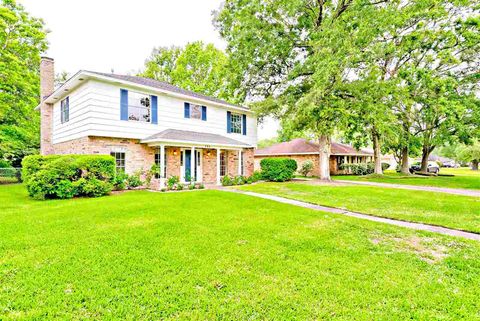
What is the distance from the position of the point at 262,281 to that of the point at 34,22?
2370cm

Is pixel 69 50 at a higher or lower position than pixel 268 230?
higher

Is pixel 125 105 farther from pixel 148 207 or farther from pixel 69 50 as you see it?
pixel 69 50

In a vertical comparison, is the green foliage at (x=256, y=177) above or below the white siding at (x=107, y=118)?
below

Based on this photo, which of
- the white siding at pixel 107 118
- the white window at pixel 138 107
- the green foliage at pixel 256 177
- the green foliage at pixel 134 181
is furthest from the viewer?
the green foliage at pixel 256 177

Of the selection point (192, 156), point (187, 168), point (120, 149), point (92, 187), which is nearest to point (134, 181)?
point (120, 149)

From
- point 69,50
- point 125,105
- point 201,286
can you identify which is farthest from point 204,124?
point 69,50

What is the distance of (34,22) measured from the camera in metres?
17.5

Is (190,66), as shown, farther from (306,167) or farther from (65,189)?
(65,189)

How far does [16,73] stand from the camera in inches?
616

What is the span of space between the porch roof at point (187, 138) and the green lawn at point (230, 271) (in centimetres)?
672

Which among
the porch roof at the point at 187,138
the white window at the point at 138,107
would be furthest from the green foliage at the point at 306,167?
the white window at the point at 138,107

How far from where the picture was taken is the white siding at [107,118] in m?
11.4

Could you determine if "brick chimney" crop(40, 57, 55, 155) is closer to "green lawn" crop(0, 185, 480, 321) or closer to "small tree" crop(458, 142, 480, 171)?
"green lawn" crop(0, 185, 480, 321)

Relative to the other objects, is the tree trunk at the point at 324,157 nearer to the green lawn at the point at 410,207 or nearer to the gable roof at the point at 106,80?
the green lawn at the point at 410,207
